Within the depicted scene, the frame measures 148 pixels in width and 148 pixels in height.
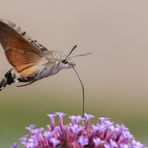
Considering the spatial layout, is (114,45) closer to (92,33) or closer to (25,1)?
(92,33)

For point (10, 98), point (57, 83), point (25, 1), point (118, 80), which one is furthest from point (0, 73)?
point (25, 1)

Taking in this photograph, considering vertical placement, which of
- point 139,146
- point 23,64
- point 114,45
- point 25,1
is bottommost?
point 139,146

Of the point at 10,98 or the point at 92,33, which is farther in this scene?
the point at 92,33

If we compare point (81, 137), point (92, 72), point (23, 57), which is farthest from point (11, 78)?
point (92, 72)

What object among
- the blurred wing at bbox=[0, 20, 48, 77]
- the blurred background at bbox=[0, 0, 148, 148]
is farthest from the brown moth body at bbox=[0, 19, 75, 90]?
the blurred background at bbox=[0, 0, 148, 148]

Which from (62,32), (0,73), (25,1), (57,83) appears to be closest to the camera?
(0,73)

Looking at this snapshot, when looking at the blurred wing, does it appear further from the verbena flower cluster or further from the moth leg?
the verbena flower cluster

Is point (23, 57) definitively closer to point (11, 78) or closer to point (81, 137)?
point (11, 78)
